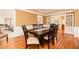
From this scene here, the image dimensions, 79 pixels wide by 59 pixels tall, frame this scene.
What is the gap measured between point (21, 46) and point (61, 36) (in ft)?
2.61

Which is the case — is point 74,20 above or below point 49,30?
Result: above

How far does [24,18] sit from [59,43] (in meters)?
0.83

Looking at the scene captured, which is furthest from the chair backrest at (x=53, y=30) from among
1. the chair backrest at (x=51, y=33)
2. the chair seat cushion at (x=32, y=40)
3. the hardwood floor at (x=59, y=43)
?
the chair seat cushion at (x=32, y=40)

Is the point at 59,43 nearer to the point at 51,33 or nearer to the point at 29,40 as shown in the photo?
the point at 51,33

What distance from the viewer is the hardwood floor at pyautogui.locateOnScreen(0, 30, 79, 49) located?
218 cm

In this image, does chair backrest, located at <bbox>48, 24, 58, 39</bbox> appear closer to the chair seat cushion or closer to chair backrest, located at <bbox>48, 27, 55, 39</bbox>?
chair backrest, located at <bbox>48, 27, 55, 39</bbox>

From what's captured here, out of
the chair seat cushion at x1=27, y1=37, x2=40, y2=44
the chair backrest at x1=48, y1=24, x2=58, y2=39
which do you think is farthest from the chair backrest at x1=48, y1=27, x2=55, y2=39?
the chair seat cushion at x1=27, y1=37, x2=40, y2=44

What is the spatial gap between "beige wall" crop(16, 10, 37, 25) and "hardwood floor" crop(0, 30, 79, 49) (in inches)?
12.0

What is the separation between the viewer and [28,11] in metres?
2.21

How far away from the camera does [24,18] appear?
2.24 m
